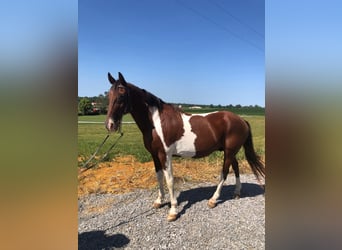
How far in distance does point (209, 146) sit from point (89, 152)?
→ 216 centimetres

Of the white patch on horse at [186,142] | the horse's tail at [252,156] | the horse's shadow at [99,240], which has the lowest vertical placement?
the horse's shadow at [99,240]

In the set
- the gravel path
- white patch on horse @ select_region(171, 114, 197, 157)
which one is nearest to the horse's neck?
white patch on horse @ select_region(171, 114, 197, 157)

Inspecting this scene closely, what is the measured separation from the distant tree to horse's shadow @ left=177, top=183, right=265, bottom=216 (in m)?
1.77

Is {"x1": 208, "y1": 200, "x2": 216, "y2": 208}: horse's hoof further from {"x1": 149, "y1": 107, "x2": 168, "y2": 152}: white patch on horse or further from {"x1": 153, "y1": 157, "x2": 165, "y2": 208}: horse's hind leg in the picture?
{"x1": 149, "y1": 107, "x2": 168, "y2": 152}: white patch on horse

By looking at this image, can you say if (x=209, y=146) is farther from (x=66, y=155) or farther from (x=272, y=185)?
(x=66, y=155)

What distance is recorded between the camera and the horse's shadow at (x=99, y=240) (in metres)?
2.16

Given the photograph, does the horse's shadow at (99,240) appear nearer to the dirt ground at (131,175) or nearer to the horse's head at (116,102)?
the dirt ground at (131,175)

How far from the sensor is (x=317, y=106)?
958 millimetres

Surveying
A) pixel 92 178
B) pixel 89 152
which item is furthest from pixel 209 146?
pixel 89 152

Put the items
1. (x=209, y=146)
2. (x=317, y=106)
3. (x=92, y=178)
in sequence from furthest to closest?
(x=92, y=178) → (x=209, y=146) → (x=317, y=106)

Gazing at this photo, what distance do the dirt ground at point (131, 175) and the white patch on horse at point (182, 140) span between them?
1.03 m

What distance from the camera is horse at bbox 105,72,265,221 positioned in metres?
2.65

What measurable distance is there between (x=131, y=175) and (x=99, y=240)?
1.73 m

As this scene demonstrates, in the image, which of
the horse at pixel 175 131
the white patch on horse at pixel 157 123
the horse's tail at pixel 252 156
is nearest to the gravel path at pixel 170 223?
the horse at pixel 175 131
